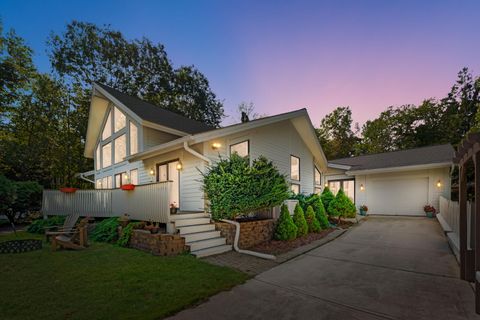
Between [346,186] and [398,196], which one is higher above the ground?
[346,186]

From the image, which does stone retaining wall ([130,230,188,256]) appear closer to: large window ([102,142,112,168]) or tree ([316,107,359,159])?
large window ([102,142,112,168])

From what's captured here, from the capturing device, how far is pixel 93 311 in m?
3.14

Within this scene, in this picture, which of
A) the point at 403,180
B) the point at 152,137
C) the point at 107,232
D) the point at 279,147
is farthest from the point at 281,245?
the point at 403,180

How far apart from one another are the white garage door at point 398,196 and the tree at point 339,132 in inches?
719

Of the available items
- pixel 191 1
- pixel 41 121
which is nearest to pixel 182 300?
pixel 191 1

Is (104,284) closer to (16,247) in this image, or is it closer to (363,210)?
(16,247)

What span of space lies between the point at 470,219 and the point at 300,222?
4564mm

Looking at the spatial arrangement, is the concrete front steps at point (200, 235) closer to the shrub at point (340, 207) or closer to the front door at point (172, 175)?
the front door at point (172, 175)

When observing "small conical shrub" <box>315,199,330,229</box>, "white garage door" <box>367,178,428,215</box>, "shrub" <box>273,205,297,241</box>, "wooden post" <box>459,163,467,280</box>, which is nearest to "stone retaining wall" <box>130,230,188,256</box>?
"shrub" <box>273,205,297,241</box>

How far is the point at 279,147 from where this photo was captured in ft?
37.6

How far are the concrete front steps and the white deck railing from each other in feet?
1.91

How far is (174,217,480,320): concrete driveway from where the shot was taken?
312cm

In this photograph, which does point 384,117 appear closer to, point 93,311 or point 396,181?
point 396,181

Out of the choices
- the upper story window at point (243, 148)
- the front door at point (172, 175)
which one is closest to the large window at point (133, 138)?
→ the front door at point (172, 175)
